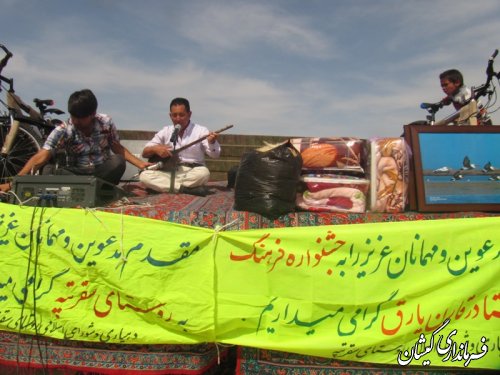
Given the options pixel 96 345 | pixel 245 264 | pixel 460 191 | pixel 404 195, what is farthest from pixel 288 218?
pixel 96 345

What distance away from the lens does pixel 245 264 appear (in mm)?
2246

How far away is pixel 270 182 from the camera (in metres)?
2.38

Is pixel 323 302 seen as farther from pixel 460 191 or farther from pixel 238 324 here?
pixel 460 191

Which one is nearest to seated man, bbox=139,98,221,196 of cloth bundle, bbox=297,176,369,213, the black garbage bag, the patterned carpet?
the patterned carpet

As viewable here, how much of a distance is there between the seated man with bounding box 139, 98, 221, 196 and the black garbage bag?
1185mm

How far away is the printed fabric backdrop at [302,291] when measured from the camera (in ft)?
7.27

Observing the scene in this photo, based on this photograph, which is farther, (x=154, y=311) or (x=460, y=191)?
(x=460, y=191)

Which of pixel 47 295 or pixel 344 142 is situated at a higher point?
pixel 344 142

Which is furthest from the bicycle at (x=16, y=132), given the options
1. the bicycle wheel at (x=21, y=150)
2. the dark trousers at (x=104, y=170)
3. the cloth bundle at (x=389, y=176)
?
the cloth bundle at (x=389, y=176)

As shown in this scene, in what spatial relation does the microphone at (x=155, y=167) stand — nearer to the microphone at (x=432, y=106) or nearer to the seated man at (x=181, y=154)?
the seated man at (x=181, y=154)

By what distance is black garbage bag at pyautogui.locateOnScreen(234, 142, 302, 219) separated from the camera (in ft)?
7.78

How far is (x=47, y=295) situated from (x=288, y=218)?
153cm

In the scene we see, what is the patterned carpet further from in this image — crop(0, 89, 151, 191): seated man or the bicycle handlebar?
the bicycle handlebar

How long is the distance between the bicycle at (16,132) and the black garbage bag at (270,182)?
3.18 m
